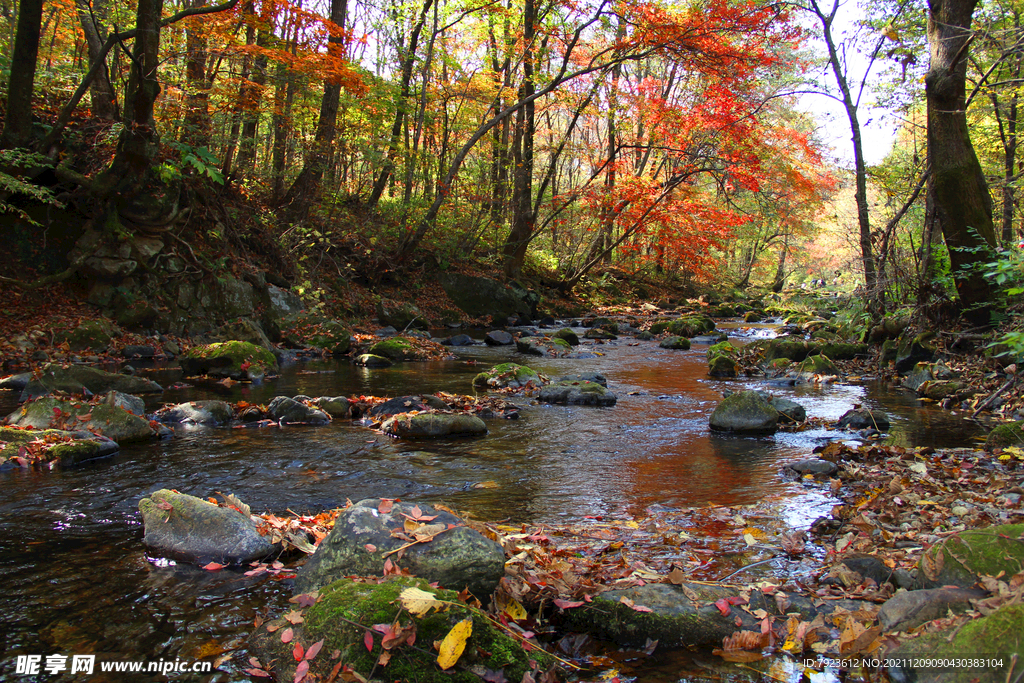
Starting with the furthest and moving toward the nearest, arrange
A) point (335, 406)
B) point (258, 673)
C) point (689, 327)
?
1. point (689, 327)
2. point (335, 406)
3. point (258, 673)

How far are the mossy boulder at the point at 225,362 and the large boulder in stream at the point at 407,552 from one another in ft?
24.8

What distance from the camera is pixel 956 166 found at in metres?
9.07

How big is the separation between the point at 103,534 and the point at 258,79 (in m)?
14.4

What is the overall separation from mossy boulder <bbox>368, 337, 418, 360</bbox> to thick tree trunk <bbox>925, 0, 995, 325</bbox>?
975cm

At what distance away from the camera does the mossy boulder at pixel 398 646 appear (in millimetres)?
2293

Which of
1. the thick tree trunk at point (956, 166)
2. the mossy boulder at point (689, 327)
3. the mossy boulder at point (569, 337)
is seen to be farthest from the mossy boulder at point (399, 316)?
the thick tree trunk at point (956, 166)

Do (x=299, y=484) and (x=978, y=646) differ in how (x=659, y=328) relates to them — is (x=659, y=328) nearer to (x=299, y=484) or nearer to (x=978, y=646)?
(x=299, y=484)

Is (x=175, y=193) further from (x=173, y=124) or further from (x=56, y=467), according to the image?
(x=56, y=467)

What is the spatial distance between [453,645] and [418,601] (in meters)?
0.22

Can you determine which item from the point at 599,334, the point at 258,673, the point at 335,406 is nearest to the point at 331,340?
the point at 335,406

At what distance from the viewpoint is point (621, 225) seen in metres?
21.1

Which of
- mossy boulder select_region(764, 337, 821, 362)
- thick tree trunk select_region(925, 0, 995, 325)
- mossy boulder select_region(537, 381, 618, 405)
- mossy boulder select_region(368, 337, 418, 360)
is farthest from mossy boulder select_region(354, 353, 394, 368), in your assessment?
thick tree trunk select_region(925, 0, 995, 325)

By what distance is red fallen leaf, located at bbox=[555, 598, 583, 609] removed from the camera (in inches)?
113

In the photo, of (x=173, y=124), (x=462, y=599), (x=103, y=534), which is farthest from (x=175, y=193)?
(x=462, y=599)
